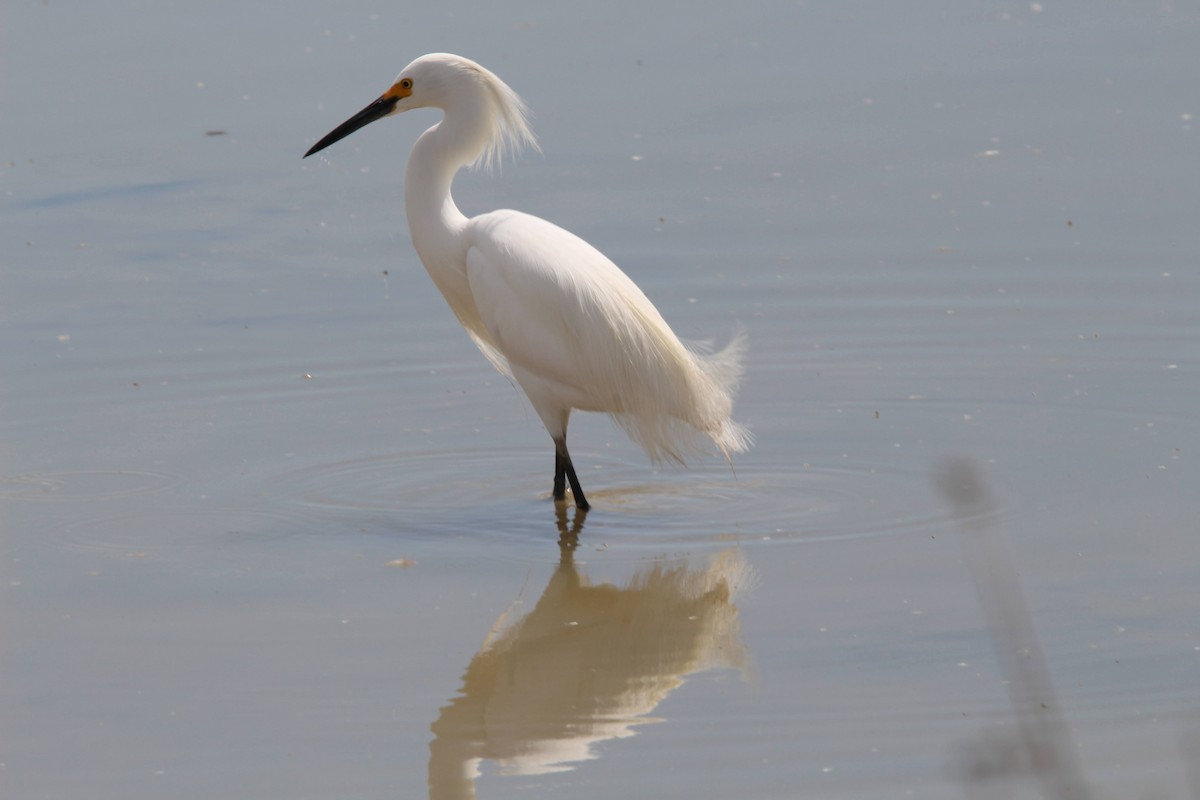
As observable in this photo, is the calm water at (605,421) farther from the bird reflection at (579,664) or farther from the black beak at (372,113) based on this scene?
the black beak at (372,113)

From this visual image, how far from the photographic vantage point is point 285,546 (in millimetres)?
5992

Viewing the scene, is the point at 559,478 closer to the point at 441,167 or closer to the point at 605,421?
the point at 605,421

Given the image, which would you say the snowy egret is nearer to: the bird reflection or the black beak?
the black beak

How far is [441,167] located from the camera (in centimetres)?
657

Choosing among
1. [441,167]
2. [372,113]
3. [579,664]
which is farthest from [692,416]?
[372,113]

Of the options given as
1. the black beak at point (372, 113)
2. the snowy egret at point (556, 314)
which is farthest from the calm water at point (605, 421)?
the black beak at point (372, 113)

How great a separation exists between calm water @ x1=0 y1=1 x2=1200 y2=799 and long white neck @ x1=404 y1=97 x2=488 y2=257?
0.88 m

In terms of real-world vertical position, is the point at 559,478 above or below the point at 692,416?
below

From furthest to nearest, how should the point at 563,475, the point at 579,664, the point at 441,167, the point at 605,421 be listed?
the point at 605,421, the point at 441,167, the point at 563,475, the point at 579,664

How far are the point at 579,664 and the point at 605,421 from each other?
95.7 inches

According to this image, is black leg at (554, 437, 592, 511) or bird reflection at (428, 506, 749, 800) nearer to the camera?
bird reflection at (428, 506, 749, 800)

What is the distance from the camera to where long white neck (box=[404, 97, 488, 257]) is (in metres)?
6.52

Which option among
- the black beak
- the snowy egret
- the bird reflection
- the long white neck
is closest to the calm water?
the bird reflection

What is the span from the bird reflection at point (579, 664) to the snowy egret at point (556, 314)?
580 mm
